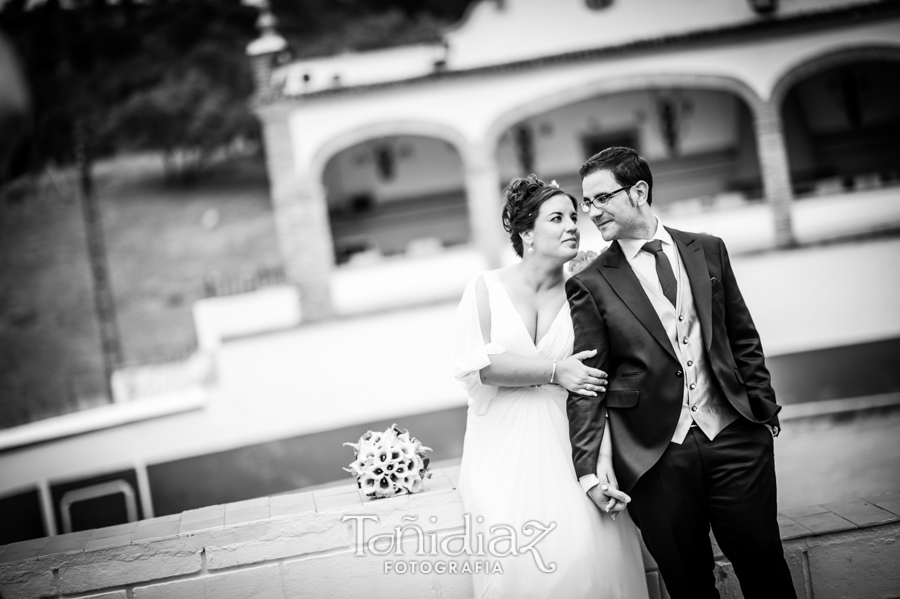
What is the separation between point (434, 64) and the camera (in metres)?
11.2

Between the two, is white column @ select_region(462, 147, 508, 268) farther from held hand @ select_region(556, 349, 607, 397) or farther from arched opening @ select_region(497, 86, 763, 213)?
held hand @ select_region(556, 349, 607, 397)

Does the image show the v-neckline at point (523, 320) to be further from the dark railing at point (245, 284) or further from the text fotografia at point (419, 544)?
the dark railing at point (245, 284)

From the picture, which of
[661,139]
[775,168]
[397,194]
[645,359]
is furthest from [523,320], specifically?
[661,139]

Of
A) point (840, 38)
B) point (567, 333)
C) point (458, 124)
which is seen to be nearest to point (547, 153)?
point (458, 124)

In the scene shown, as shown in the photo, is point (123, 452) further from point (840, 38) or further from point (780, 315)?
point (840, 38)

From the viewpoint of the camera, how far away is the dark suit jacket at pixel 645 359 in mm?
2566

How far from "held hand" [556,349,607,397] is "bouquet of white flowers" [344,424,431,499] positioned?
0.81 m

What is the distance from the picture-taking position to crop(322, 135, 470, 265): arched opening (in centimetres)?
1438

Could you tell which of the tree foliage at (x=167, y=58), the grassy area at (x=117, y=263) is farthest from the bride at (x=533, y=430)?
the tree foliage at (x=167, y=58)

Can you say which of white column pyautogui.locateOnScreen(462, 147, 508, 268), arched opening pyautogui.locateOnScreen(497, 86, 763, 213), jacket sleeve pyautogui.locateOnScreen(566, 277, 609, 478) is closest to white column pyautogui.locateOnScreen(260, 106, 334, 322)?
white column pyautogui.locateOnScreen(462, 147, 508, 268)

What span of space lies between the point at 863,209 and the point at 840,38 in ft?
8.96

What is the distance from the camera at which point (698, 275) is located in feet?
8.63

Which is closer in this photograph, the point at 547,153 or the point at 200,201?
the point at 547,153

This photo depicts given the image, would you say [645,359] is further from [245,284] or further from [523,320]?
[245,284]
